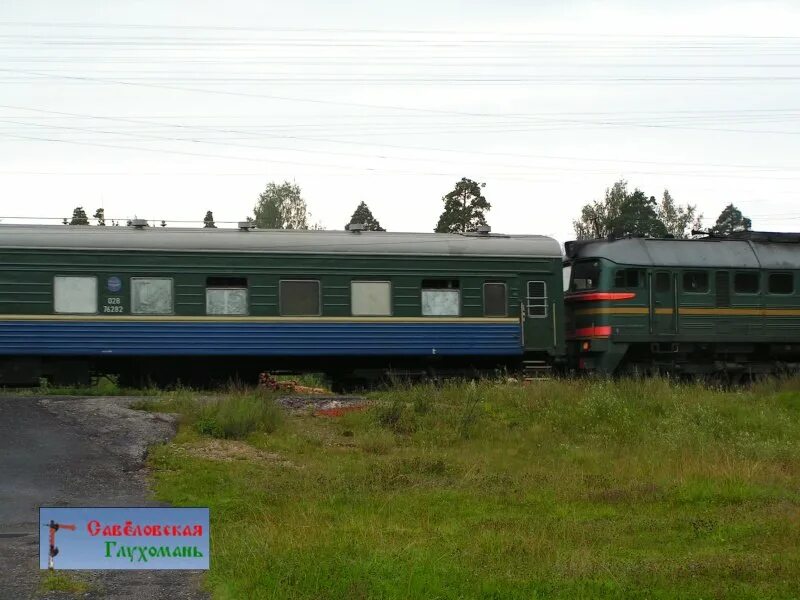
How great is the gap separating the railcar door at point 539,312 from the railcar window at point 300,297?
4766 millimetres

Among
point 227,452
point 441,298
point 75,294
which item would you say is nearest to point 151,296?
point 75,294

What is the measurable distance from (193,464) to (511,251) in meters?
12.5

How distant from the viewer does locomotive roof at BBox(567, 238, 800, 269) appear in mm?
24266

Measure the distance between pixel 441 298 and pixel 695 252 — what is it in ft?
21.7

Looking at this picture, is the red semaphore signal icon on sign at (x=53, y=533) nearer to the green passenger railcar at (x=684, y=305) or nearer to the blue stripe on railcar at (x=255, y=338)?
the blue stripe on railcar at (x=255, y=338)

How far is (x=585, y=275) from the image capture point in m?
24.6

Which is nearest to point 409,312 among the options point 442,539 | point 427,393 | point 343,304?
point 343,304

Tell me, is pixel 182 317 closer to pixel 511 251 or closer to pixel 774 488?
pixel 511 251

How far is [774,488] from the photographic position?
38.7 feet

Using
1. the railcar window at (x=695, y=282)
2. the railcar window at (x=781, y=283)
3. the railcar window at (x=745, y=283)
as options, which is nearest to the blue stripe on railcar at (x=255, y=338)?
the railcar window at (x=695, y=282)

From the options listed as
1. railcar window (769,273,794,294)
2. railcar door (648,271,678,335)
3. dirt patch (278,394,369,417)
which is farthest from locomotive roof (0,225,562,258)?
railcar window (769,273,794,294)

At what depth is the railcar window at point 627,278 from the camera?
24000 millimetres

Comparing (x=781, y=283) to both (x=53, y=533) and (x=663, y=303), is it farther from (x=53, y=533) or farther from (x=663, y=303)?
(x=53, y=533)

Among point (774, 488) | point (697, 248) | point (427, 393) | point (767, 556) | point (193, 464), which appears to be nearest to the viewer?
point (767, 556)
